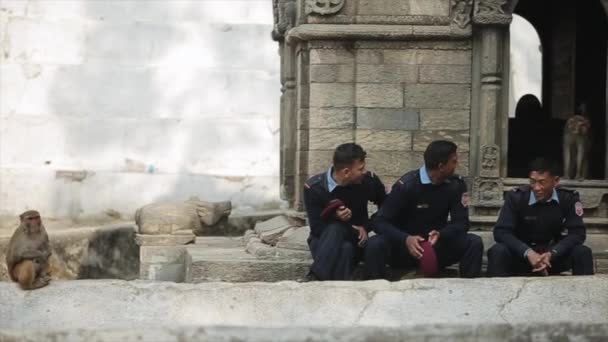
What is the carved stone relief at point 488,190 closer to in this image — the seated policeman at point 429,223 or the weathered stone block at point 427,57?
the weathered stone block at point 427,57

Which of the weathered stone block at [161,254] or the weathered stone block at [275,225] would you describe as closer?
the weathered stone block at [275,225]

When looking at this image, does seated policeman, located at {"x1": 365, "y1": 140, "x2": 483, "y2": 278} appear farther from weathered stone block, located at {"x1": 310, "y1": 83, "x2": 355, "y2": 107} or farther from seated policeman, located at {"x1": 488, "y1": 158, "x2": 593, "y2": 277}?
weathered stone block, located at {"x1": 310, "y1": 83, "x2": 355, "y2": 107}

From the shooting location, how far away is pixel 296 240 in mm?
10617

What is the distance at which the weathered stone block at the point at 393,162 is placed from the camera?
1093 cm

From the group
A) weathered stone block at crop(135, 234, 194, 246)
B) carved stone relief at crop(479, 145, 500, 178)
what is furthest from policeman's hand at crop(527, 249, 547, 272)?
weathered stone block at crop(135, 234, 194, 246)

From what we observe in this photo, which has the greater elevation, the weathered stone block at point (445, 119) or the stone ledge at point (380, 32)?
the stone ledge at point (380, 32)

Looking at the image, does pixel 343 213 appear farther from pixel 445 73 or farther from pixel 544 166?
pixel 445 73

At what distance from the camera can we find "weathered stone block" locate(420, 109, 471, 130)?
11.0 metres

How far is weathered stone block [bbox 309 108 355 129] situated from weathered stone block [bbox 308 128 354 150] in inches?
1.7

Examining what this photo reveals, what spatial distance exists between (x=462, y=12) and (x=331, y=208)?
261 cm

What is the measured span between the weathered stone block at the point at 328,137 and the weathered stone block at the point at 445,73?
816 millimetres

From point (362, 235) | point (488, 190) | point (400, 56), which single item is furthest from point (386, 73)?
point (362, 235)

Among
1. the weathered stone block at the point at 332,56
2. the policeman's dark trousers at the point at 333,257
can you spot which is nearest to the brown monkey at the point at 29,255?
the policeman's dark trousers at the point at 333,257

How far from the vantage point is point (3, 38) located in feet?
61.4
